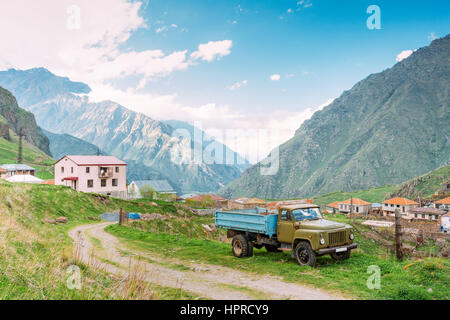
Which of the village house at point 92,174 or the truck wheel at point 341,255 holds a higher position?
the village house at point 92,174

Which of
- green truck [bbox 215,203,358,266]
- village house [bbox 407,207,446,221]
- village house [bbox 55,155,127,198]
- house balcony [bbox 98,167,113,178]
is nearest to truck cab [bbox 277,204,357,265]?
green truck [bbox 215,203,358,266]

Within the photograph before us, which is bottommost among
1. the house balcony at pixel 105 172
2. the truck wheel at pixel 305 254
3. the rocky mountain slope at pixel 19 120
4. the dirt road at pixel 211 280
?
the dirt road at pixel 211 280

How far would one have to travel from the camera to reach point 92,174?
2335 inches

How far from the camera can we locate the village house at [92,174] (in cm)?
5803

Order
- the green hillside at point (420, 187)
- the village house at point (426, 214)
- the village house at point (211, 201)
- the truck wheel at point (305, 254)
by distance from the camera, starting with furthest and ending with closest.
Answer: the green hillside at point (420, 187) → the village house at point (211, 201) → the village house at point (426, 214) → the truck wheel at point (305, 254)

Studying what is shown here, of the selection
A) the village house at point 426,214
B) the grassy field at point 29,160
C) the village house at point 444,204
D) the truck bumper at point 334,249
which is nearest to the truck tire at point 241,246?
the truck bumper at point 334,249

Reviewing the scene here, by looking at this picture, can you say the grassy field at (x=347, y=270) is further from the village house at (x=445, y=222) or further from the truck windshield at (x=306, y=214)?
the village house at (x=445, y=222)

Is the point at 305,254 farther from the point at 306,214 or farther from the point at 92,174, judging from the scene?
the point at 92,174

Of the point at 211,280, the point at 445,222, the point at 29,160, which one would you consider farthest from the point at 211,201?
the point at 211,280

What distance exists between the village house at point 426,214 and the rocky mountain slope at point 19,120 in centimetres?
16810

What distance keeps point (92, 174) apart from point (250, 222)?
175 ft

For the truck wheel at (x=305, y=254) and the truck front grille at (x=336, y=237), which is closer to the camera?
the truck wheel at (x=305, y=254)

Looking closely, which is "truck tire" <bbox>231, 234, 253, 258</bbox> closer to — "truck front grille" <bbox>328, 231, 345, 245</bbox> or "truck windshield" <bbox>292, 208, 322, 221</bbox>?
"truck windshield" <bbox>292, 208, 322, 221</bbox>
